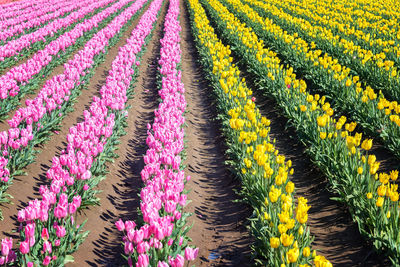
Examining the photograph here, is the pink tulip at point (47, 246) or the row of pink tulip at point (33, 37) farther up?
the row of pink tulip at point (33, 37)

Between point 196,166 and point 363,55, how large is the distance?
691cm

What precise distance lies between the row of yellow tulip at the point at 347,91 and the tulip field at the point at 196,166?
0.04 metres

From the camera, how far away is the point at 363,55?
10.5 metres

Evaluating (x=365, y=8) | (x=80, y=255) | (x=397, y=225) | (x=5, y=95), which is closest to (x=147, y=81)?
(x=5, y=95)

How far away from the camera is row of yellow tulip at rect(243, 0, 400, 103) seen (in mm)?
→ 8414

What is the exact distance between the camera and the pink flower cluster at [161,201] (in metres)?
3.24

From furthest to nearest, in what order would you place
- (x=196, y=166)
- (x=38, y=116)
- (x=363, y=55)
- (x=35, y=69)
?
(x=363, y=55) < (x=35, y=69) < (x=196, y=166) < (x=38, y=116)

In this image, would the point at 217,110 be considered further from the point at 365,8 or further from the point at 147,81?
the point at 365,8

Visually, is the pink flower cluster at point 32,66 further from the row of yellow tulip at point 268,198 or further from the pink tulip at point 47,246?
the pink tulip at point 47,246

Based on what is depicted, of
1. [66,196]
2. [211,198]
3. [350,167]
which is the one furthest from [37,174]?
[350,167]

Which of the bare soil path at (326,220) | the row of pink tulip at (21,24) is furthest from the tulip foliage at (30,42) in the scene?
the bare soil path at (326,220)

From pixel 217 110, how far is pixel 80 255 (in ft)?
15.1

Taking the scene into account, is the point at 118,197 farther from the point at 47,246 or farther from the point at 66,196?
the point at 47,246

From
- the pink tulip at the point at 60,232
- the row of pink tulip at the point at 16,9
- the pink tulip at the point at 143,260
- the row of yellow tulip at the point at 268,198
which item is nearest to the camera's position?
the pink tulip at the point at 143,260
